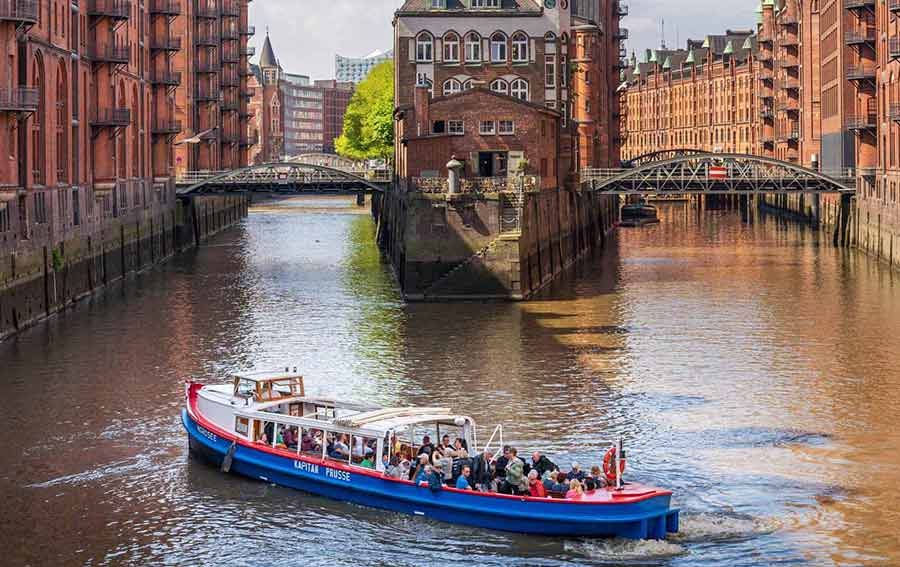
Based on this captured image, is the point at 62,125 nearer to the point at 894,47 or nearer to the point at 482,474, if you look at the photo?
the point at 894,47

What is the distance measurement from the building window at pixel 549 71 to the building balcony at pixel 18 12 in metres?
47.9

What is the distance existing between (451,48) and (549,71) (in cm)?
703

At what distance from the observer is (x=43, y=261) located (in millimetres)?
74562

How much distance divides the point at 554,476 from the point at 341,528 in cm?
535

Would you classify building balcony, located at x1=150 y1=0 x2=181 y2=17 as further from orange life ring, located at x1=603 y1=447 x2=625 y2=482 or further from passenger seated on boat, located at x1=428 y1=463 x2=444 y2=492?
orange life ring, located at x1=603 y1=447 x2=625 y2=482

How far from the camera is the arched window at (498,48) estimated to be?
361 ft

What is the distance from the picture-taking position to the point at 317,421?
135 ft

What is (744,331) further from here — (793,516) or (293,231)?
(293,231)

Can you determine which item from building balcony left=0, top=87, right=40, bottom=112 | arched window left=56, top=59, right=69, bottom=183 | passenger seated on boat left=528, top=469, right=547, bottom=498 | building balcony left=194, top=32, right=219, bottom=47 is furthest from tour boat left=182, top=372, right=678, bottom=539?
building balcony left=194, top=32, right=219, bottom=47

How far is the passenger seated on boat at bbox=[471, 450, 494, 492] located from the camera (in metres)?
37.9

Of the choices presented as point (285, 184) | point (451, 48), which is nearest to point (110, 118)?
point (285, 184)

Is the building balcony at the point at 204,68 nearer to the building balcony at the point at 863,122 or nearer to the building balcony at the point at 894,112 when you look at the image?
the building balcony at the point at 863,122

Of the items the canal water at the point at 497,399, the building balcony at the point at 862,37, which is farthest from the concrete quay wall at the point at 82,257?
the building balcony at the point at 862,37

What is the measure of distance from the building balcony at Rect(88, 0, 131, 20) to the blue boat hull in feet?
171
